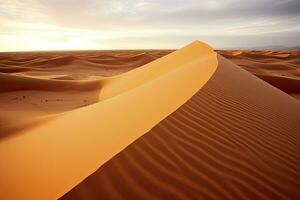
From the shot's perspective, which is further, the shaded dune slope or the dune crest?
the dune crest

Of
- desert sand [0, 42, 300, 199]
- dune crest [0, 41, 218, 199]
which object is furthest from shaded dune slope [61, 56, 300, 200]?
dune crest [0, 41, 218, 199]

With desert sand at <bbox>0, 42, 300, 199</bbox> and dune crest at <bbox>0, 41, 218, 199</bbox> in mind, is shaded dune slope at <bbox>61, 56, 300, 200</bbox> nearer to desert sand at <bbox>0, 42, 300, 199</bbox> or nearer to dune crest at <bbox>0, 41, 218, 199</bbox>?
desert sand at <bbox>0, 42, 300, 199</bbox>

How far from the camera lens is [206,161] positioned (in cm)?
301

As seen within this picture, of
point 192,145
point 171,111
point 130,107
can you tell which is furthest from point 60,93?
point 192,145

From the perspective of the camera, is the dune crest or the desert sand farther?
the dune crest

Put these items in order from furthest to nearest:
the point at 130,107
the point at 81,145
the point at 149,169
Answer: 1. the point at 130,107
2. the point at 81,145
3. the point at 149,169

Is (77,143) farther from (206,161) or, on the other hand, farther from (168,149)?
(206,161)


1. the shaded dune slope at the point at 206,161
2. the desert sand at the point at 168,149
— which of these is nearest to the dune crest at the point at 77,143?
the desert sand at the point at 168,149

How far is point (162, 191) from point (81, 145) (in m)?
1.34

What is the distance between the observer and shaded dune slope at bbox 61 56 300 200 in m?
2.55

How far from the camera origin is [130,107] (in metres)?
4.43

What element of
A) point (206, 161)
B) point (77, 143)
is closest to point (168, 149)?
point (206, 161)

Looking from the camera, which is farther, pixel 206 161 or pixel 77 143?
pixel 77 143

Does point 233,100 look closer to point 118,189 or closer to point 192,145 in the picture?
point 192,145
